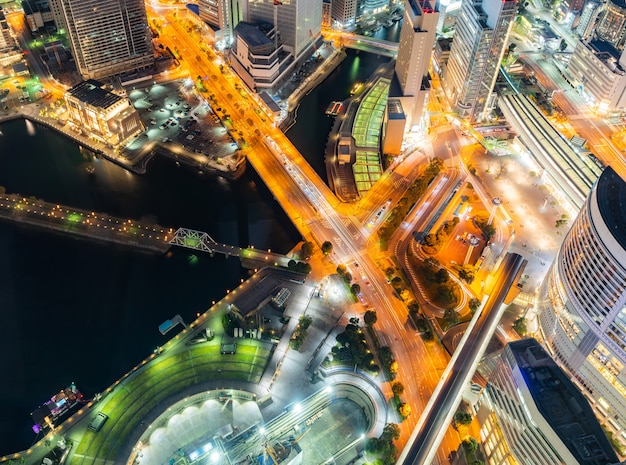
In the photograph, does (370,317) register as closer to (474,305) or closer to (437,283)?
(437,283)

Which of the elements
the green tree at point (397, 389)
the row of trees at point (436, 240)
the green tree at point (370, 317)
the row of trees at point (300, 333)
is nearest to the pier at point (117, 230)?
the row of trees at point (300, 333)

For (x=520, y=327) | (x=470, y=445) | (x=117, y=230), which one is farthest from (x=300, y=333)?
(x=117, y=230)

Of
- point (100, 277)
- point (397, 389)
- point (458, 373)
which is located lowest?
point (100, 277)

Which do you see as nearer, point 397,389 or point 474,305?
point 397,389

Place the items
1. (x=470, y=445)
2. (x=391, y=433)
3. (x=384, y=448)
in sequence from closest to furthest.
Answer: (x=384, y=448)
(x=470, y=445)
(x=391, y=433)

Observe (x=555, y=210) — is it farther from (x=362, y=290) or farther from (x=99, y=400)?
(x=99, y=400)

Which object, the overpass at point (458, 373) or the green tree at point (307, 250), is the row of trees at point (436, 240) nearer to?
the overpass at point (458, 373)

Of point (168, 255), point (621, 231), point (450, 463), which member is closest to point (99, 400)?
point (168, 255)
